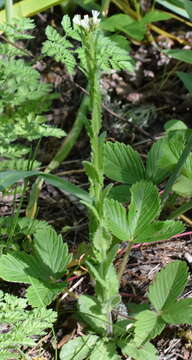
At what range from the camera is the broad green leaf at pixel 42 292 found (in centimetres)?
137

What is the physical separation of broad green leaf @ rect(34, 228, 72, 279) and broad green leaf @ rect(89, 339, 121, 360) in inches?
8.5

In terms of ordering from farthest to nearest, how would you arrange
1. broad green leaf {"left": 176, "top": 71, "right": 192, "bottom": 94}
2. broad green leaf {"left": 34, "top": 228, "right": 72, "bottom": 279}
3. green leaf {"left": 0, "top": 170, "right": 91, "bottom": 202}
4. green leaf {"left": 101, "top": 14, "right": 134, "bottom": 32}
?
1. green leaf {"left": 101, "top": 14, "right": 134, "bottom": 32}
2. broad green leaf {"left": 176, "top": 71, "right": 192, "bottom": 94}
3. broad green leaf {"left": 34, "top": 228, "right": 72, "bottom": 279}
4. green leaf {"left": 0, "top": 170, "right": 91, "bottom": 202}

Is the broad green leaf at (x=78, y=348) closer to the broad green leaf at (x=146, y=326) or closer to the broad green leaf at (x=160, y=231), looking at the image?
the broad green leaf at (x=146, y=326)

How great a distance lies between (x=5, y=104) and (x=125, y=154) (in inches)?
17.0

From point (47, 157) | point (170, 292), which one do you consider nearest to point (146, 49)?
point (47, 157)

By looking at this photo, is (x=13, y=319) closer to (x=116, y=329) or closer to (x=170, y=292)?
(x=116, y=329)

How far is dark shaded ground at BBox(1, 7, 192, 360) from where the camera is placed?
5.12 feet

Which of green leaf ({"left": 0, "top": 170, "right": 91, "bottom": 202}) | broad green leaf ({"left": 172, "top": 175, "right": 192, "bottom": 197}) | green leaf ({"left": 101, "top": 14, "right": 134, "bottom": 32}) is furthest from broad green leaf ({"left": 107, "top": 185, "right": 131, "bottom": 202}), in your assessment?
green leaf ({"left": 101, "top": 14, "right": 134, "bottom": 32})

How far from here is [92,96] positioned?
103 centimetres

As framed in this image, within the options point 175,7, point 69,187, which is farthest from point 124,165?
point 175,7

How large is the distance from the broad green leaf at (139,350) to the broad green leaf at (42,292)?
23 centimetres

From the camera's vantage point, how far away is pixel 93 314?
4.60 feet

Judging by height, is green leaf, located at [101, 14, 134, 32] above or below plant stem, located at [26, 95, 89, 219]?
above

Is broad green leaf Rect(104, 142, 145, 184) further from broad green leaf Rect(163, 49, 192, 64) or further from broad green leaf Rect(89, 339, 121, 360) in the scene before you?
broad green leaf Rect(89, 339, 121, 360)
